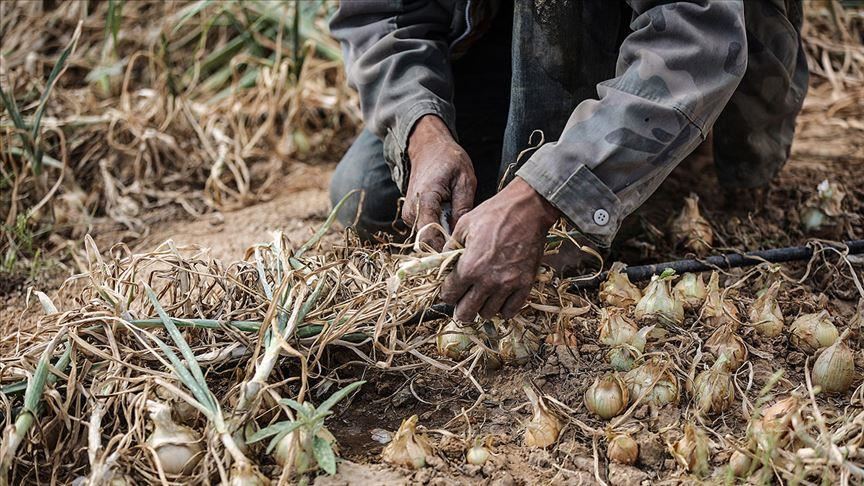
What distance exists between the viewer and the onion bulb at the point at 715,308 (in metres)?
1.70

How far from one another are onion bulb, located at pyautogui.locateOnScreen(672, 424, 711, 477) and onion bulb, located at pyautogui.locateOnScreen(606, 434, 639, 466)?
0.20 ft

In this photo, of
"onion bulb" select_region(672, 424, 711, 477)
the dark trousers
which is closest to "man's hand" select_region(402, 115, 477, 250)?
the dark trousers

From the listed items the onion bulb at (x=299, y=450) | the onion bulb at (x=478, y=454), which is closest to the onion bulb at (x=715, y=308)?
the onion bulb at (x=478, y=454)

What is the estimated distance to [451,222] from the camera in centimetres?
171

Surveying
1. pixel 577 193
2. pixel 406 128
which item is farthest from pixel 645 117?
pixel 406 128

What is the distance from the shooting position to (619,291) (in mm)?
1752

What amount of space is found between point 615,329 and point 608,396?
0.18 m

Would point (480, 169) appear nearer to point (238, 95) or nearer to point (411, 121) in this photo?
point (411, 121)

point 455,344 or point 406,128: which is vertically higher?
point 406,128

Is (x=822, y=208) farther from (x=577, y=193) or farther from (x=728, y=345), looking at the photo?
(x=577, y=193)

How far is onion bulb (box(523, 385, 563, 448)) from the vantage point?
146 centimetres

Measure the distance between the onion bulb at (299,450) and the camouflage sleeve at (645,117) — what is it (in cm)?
54

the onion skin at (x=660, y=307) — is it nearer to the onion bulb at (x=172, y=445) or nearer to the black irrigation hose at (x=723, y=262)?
the black irrigation hose at (x=723, y=262)

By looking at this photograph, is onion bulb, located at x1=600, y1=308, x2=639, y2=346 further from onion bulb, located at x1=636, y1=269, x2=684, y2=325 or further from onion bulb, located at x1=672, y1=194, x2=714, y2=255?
onion bulb, located at x1=672, y1=194, x2=714, y2=255
